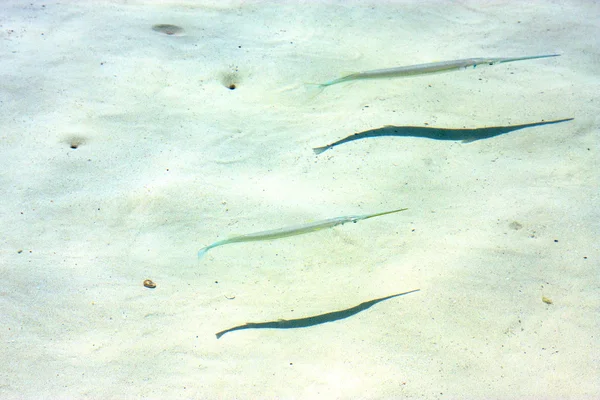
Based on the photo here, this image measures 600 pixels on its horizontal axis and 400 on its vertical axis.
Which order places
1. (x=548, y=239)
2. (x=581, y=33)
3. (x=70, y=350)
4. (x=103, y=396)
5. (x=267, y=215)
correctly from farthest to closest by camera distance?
(x=581, y=33)
(x=267, y=215)
(x=548, y=239)
(x=70, y=350)
(x=103, y=396)

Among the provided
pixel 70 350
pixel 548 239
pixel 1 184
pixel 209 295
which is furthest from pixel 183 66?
pixel 548 239

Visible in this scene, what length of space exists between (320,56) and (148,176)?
2.78 m

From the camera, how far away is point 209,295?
11.3ft

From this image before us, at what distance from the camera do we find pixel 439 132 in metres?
4.71

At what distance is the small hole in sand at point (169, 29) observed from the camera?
614 centimetres

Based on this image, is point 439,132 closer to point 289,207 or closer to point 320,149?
point 320,149

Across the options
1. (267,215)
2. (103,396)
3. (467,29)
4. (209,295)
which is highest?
(467,29)

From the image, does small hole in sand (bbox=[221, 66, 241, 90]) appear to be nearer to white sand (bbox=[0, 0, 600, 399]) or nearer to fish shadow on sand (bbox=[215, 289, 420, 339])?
white sand (bbox=[0, 0, 600, 399])

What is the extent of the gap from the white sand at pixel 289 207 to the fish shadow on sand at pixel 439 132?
0.29 ft

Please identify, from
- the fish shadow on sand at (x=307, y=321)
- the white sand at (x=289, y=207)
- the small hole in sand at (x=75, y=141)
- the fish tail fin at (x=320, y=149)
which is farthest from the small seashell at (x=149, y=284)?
the fish tail fin at (x=320, y=149)

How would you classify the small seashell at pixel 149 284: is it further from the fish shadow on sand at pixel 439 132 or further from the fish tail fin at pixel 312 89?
the fish tail fin at pixel 312 89

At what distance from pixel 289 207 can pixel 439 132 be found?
1822 mm

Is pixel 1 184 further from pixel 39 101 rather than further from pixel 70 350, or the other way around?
pixel 70 350

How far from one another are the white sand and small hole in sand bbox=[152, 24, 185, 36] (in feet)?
0.32
